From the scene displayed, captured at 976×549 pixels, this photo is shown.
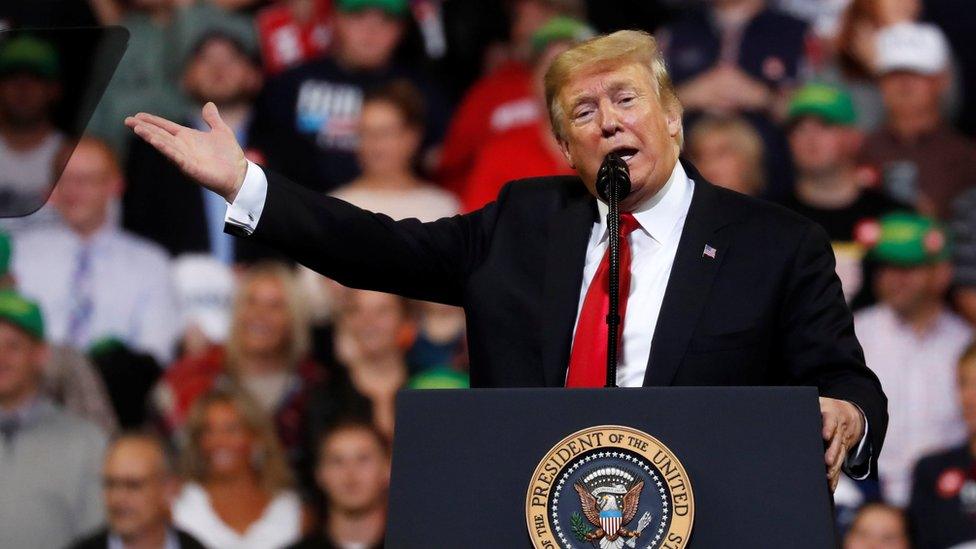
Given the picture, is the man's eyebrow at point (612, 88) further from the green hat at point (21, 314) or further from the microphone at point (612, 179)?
the green hat at point (21, 314)

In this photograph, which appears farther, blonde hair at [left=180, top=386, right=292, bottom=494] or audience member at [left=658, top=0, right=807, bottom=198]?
audience member at [left=658, top=0, right=807, bottom=198]

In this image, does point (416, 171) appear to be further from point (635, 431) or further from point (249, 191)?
point (635, 431)

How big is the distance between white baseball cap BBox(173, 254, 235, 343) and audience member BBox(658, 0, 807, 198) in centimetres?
168

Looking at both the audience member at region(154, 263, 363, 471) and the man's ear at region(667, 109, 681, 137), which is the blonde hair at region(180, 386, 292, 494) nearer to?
the audience member at region(154, 263, 363, 471)

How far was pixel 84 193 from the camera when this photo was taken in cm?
538

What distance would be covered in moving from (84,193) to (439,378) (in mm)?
1516

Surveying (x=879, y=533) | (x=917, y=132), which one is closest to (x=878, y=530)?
(x=879, y=533)

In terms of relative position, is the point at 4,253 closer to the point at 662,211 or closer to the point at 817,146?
the point at 817,146

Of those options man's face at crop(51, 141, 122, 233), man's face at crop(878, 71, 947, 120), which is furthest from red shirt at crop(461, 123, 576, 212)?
man's face at crop(51, 141, 122, 233)

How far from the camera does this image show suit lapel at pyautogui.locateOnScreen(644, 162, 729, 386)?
2217mm

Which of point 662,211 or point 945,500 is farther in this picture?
point 945,500

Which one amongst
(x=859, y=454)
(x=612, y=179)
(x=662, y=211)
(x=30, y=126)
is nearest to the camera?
(x=859, y=454)

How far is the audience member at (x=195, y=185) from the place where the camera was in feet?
17.4

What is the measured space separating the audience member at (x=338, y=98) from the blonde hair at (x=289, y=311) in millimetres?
399
